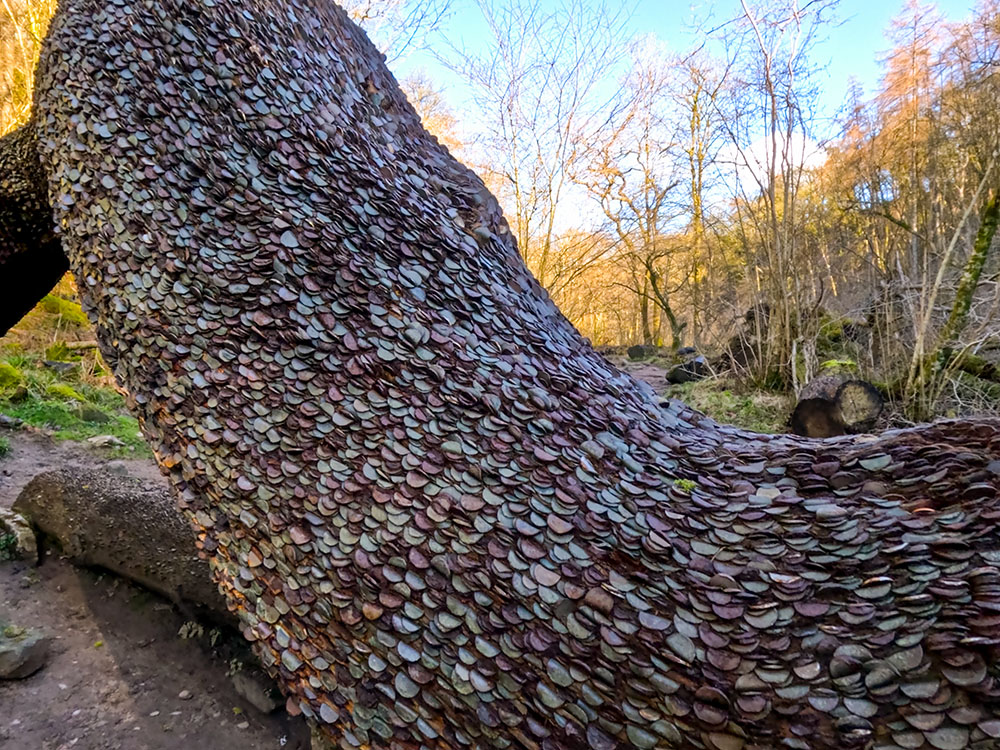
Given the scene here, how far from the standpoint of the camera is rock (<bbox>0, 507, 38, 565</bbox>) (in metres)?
2.71

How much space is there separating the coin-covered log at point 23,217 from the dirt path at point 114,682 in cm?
146

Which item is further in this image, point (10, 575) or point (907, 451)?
point (10, 575)

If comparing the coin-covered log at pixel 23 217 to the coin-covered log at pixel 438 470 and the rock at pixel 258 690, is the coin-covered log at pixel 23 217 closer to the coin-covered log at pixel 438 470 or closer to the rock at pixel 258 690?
the coin-covered log at pixel 438 470

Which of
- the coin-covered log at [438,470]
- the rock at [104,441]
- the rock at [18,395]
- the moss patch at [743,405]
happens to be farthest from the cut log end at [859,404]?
the rock at [18,395]

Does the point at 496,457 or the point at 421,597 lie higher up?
the point at 496,457

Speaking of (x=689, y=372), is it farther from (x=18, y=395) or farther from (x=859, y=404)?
(x=18, y=395)

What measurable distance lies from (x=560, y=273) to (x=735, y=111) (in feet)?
17.1

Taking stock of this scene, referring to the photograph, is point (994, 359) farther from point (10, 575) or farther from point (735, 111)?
point (10, 575)

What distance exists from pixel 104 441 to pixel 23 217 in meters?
2.60

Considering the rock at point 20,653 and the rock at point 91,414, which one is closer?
the rock at point 20,653

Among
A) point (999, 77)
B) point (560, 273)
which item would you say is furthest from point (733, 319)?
point (560, 273)

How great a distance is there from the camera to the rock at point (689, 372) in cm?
810

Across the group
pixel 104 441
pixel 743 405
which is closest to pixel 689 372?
pixel 743 405

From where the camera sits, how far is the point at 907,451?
1.14m
